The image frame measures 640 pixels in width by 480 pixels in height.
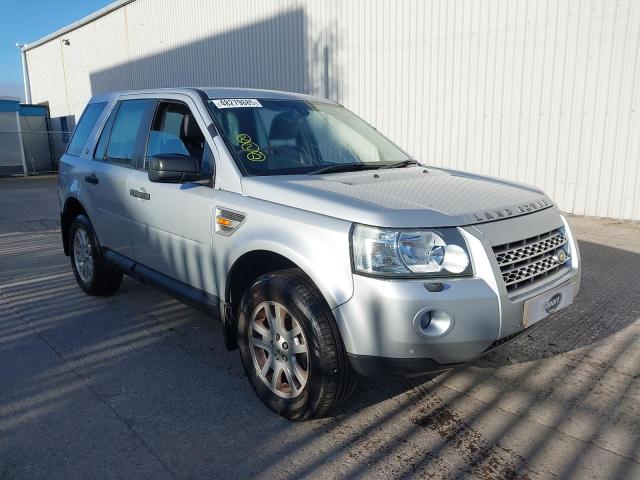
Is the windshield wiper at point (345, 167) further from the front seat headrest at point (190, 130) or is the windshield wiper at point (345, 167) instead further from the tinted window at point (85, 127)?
the tinted window at point (85, 127)

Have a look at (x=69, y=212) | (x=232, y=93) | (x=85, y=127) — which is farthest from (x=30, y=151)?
(x=232, y=93)

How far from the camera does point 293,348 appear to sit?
9.40 feet

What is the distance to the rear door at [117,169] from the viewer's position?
423 cm

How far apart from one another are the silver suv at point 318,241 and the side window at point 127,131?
2 centimetres

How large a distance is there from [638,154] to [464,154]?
2.79m

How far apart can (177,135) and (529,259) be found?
2.56 meters

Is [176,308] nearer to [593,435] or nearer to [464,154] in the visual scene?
[593,435]

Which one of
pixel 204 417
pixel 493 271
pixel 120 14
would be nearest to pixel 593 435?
pixel 493 271

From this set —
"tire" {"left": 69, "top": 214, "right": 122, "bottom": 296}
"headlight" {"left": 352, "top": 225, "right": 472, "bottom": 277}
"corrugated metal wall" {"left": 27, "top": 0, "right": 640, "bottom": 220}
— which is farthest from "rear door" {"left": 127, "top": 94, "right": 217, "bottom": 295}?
"corrugated metal wall" {"left": 27, "top": 0, "right": 640, "bottom": 220}

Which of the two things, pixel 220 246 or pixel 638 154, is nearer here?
pixel 220 246

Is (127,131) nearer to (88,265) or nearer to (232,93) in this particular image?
(232,93)

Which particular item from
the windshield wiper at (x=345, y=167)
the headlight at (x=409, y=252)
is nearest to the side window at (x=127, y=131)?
the windshield wiper at (x=345, y=167)

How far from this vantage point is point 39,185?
1923cm

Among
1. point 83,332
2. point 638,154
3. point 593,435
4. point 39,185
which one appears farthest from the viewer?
point 39,185
